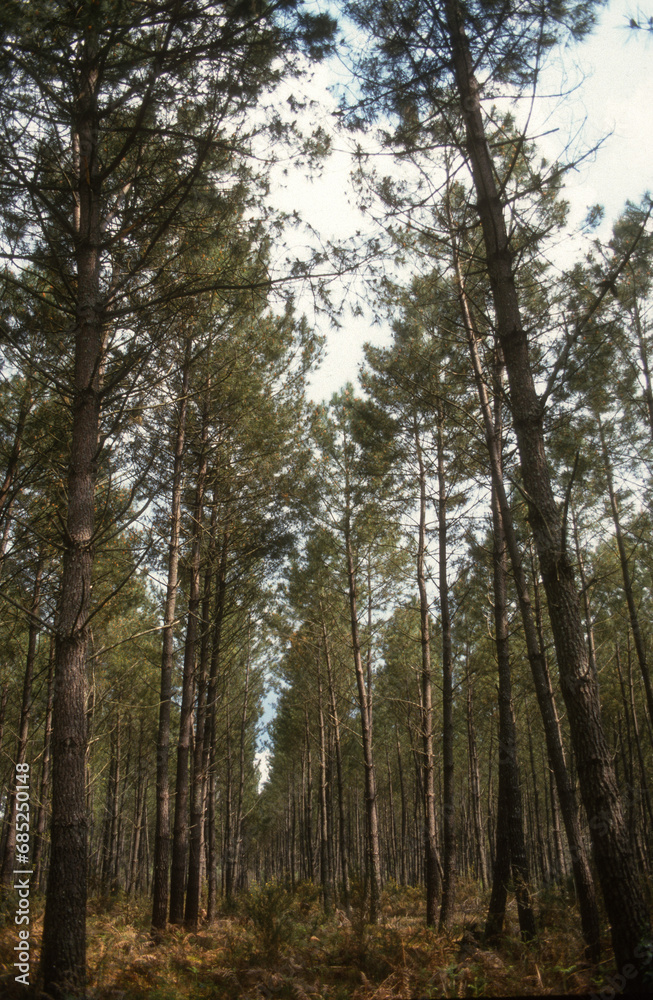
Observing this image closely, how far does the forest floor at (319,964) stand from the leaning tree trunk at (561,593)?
892mm

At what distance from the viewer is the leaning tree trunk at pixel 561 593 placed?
311 cm

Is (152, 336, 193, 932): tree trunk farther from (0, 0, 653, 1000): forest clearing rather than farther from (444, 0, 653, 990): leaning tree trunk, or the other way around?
(444, 0, 653, 990): leaning tree trunk

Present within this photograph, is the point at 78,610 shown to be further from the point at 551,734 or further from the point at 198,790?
the point at 198,790

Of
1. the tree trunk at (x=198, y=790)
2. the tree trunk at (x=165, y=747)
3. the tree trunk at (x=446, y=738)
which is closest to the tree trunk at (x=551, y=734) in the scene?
the tree trunk at (x=446, y=738)

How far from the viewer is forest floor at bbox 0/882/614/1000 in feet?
15.0

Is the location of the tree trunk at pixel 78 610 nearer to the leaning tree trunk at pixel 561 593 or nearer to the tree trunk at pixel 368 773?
the leaning tree trunk at pixel 561 593

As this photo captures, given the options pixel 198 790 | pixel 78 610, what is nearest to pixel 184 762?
pixel 198 790

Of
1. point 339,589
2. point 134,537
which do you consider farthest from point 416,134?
point 339,589

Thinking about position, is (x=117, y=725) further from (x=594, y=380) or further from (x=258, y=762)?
A: (x=258, y=762)

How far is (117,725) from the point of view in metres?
15.7

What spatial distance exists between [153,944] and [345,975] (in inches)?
112

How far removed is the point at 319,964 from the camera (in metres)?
6.07

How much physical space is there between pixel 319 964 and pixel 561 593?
5172 millimetres

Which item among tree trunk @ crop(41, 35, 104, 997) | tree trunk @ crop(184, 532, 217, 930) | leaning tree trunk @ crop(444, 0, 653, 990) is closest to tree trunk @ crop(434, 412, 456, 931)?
tree trunk @ crop(184, 532, 217, 930)
